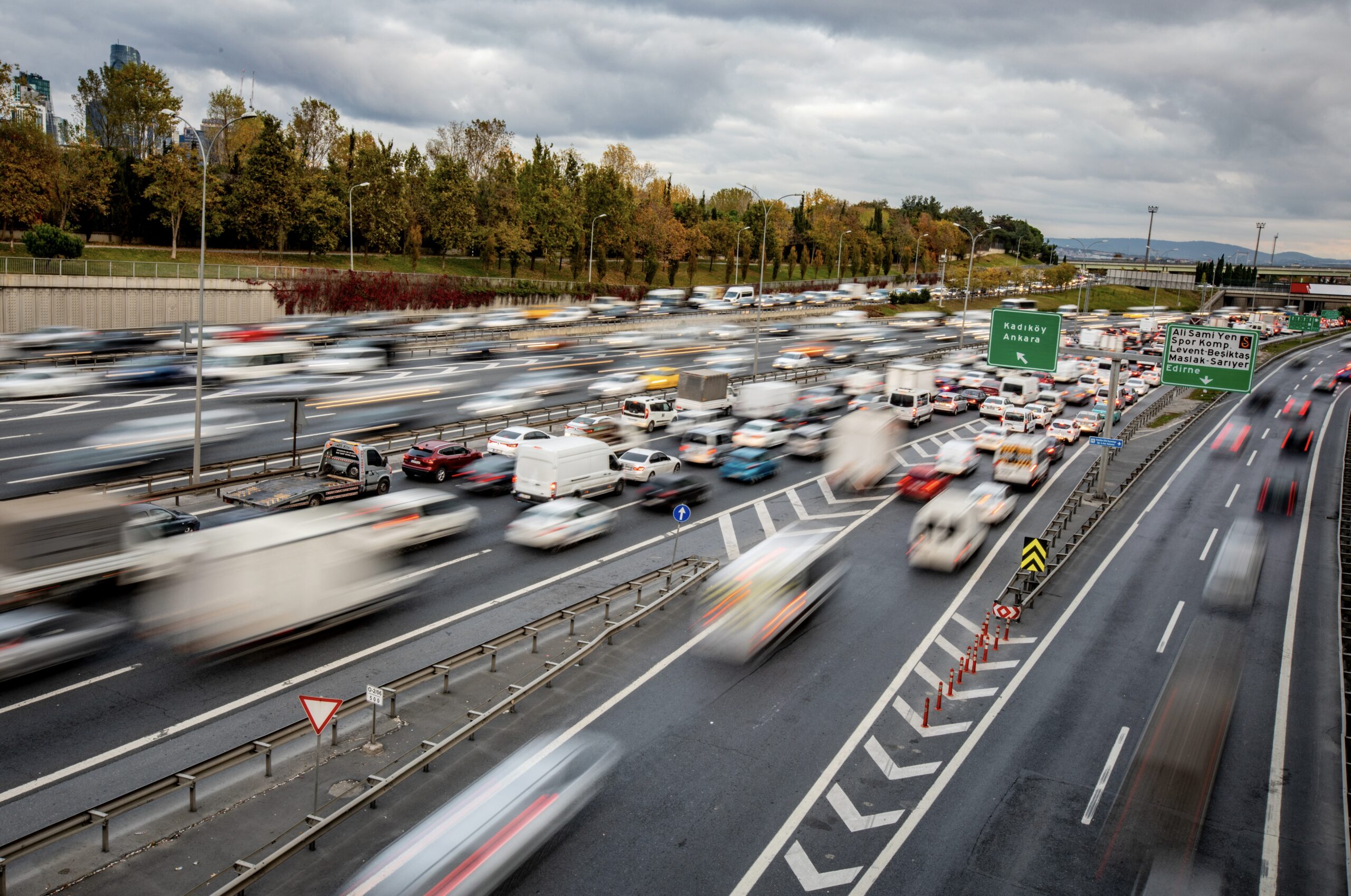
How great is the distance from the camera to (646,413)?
43000 millimetres

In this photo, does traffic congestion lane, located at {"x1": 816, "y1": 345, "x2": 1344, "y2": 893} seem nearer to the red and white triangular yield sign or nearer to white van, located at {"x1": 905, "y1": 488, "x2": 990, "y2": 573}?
white van, located at {"x1": 905, "y1": 488, "x2": 990, "y2": 573}

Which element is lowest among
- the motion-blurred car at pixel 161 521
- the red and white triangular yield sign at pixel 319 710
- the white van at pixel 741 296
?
the motion-blurred car at pixel 161 521

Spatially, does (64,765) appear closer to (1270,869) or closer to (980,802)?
(980,802)

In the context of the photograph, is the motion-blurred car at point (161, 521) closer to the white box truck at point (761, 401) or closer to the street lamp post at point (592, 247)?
the white box truck at point (761, 401)

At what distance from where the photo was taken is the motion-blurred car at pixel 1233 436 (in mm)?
48719

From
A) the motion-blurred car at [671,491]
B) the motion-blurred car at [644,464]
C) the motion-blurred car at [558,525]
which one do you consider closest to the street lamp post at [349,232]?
the motion-blurred car at [644,464]

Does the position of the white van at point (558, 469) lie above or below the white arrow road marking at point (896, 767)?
above

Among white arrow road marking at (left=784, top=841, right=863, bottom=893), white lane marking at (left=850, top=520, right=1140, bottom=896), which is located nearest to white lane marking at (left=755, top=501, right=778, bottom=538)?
white lane marking at (left=850, top=520, right=1140, bottom=896)

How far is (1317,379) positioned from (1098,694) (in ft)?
264

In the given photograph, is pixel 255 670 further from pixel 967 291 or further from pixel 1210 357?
pixel 967 291

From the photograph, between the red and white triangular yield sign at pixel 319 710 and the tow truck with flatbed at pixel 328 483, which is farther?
the tow truck with flatbed at pixel 328 483

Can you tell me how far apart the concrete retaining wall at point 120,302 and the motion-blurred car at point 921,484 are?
166 feet

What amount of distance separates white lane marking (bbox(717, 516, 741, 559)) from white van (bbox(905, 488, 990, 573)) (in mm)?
5125

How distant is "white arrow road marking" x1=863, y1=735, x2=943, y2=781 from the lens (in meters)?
15.6
